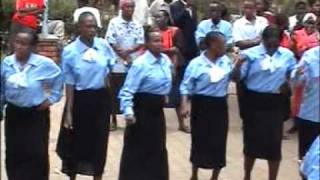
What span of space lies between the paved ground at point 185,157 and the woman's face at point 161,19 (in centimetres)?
141

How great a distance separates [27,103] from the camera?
296 inches

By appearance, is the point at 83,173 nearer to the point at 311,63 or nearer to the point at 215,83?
the point at 215,83

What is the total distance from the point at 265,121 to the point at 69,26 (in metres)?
7.78

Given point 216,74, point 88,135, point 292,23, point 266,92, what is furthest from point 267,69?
point 292,23

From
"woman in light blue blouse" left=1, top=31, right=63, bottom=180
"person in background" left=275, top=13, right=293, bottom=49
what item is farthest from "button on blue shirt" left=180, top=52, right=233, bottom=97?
"person in background" left=275, top=13, right=293, bottom=49

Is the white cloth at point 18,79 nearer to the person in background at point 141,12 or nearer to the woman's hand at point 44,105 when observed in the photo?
the woman's hand at point 44,105

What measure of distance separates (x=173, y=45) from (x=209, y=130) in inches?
99.8

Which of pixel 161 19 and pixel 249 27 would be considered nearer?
pixel 249 27

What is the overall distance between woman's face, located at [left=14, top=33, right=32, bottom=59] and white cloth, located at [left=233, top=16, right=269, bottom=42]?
11.9 ft

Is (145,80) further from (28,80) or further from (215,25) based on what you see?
(215,25)

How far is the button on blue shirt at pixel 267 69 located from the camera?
8.27 meters

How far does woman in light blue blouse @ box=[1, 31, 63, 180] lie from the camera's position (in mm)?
7477

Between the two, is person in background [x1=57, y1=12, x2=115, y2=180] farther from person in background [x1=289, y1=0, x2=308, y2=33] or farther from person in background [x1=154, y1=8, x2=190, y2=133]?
person in background [x1=289, y1=0, x2=308, y2=33]

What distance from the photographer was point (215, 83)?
842cm
